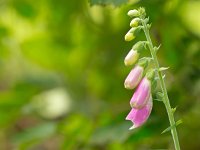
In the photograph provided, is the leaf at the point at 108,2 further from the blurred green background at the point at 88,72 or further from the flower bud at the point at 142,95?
the flower bud at the point at 142,95

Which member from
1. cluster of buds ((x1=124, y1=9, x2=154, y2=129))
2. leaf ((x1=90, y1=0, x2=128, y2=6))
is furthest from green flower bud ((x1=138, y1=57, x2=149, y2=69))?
leaf ((x1=90, y1=0, x2=128, y2=6))

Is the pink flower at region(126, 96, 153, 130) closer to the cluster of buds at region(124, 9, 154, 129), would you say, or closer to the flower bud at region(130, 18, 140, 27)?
the cluster of buds at region(124, 9, 154, 129)

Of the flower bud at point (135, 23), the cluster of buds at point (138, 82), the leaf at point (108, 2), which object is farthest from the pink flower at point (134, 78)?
the leaf at point (108, 2)

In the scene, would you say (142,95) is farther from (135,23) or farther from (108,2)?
(108,2)

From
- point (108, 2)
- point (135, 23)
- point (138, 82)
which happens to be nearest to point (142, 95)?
point (138, 82)

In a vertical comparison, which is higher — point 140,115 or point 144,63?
point 144,63

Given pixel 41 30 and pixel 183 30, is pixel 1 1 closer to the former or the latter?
pixel 41 30
